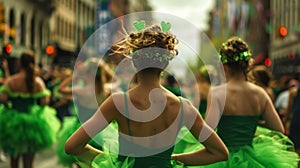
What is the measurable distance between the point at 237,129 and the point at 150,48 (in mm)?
1661

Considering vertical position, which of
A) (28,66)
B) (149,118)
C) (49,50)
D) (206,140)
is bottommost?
(49,50)

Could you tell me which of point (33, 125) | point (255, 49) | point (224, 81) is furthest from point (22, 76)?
point (255, 49)

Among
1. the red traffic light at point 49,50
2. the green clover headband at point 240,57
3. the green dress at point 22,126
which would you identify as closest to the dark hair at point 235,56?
the green clover headband at point 240,57

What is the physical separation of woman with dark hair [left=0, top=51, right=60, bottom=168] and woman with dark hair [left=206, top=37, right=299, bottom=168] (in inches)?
154

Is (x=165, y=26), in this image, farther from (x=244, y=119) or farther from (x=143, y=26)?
(x=244, y=119)

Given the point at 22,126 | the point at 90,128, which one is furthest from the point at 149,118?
the point at 22,126

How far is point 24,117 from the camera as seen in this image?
881cm

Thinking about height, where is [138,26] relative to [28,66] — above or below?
above

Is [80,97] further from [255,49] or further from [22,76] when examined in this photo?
[255,49]

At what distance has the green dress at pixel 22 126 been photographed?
28.6 ft

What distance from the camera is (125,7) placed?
107m

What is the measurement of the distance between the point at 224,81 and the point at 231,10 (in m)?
62.1

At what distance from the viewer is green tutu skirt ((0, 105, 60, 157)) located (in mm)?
8711

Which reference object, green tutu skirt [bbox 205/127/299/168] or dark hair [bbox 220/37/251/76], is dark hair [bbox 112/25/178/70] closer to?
green tutu skirt [bbox 205/127/299/168]
